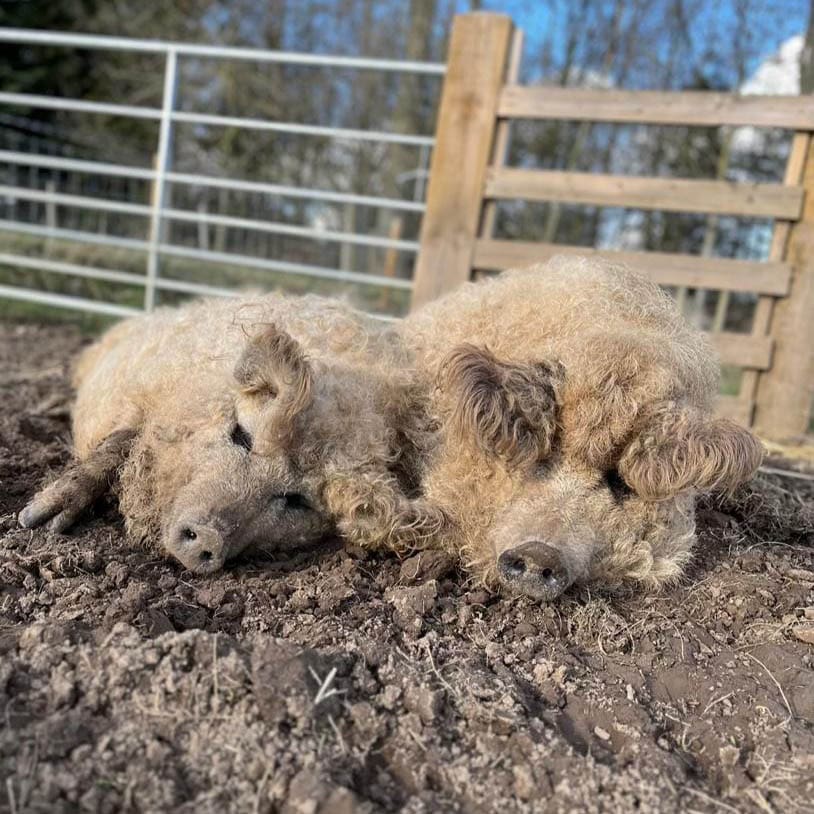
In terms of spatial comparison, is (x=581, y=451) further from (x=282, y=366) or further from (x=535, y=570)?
(x=282, y=366)

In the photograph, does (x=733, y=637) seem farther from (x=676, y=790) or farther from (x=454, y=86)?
(x=454, y=86)

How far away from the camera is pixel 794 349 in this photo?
5738mm

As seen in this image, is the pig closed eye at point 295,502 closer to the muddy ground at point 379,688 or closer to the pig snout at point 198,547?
the muddy ground at point 379,688

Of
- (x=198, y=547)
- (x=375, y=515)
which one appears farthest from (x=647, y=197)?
(x=198, y=547)

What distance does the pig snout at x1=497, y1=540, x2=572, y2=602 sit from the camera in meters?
2.86

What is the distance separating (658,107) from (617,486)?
3815 mm

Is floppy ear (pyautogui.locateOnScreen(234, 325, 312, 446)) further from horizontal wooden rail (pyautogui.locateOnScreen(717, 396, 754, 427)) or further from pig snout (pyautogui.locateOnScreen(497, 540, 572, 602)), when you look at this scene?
horizontal wooden rail (pyautogui.locateOnScreen(717, 396, 754, 427))

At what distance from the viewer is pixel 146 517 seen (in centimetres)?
325

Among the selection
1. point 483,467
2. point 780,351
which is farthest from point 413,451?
point 780,351

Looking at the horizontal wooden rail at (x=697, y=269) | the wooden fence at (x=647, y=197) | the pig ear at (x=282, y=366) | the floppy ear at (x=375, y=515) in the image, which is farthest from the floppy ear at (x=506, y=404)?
the wooden fence at (x=647, y=197)

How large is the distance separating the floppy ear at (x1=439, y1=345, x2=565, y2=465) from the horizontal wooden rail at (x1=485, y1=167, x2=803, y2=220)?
3.29m

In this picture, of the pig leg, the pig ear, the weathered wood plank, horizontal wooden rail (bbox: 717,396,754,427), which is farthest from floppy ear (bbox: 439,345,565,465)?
the weathered wood plank

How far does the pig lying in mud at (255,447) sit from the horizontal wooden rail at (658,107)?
122 inches

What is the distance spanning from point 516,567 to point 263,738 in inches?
48.8
